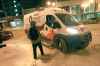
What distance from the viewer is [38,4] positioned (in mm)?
45875

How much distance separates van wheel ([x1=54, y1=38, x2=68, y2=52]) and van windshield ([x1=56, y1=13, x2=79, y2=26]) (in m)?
1.09

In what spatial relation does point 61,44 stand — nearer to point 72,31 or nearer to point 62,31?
point 62,31

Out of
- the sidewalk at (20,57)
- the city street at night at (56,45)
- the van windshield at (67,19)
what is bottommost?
the sidewalk at (20,57)

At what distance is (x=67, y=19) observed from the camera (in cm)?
1352

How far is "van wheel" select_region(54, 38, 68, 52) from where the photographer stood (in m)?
12.4

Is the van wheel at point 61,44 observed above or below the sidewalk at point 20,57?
above

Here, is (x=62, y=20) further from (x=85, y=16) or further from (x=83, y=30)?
(x=85, y=16)

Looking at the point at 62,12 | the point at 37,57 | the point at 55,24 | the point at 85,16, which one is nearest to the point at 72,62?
the point at 37,57

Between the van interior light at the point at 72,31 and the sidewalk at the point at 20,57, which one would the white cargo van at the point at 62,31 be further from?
the sidewalk at the point at 20,57

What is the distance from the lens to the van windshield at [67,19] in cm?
1319

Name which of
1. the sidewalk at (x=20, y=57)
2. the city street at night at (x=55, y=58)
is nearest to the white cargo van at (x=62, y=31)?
the city street at night at (x=55, y=58)

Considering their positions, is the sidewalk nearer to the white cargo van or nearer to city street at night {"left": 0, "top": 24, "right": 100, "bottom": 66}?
city street at night {"left": 0, "top": 24, "right": 100, "bottom": 66}

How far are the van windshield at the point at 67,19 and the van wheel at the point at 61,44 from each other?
109 centimetres

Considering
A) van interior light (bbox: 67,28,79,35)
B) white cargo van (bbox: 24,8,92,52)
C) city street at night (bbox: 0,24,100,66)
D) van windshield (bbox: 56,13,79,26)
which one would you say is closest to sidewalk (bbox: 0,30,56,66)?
city street at night (bbox: 0,24,100,66)
